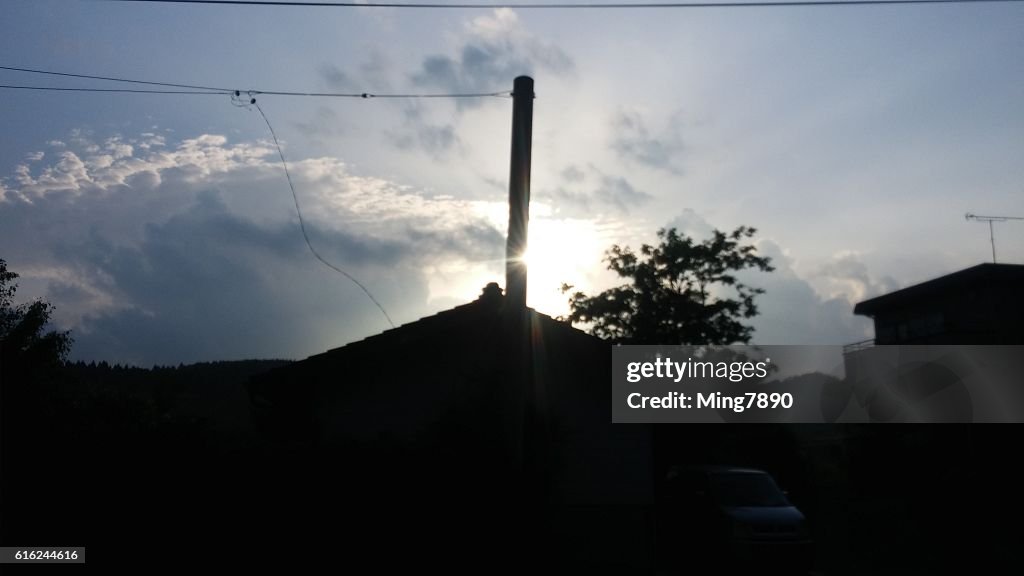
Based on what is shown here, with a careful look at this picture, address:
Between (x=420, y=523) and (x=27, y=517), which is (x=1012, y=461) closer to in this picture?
(x=420, y=523)

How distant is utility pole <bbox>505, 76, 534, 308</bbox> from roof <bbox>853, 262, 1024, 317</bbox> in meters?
26.1

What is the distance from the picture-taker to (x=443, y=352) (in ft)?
43.1

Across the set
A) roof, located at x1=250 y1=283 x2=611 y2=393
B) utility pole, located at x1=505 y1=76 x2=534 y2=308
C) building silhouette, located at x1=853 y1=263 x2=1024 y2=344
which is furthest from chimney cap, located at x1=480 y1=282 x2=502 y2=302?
building silhouette, located at x1=853 y1=263 x2=1024 y2=344

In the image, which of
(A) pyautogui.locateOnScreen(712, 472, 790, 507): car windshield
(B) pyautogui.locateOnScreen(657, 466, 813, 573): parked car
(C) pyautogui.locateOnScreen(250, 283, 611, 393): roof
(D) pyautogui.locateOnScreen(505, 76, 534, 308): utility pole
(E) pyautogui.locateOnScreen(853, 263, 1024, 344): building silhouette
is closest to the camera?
(D) pyautogui.locateOnScreen(505, 76, 534, 308): utility pole

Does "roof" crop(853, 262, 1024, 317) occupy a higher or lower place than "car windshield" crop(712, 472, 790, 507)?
higher

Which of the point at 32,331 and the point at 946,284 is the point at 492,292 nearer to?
the point at 32,331

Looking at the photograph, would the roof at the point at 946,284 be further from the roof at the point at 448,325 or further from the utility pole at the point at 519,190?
the utility pole at the point at 519,190

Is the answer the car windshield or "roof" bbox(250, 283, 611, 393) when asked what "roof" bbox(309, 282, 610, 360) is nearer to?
"roof" bbox(250, 283, 611, 393)

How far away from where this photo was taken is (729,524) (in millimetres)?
13570

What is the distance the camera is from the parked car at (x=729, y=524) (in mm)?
13070

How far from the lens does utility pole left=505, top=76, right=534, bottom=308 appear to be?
877cm

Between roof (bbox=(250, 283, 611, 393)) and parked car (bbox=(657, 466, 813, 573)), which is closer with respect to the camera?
roof (bbox=(250, 283, 611, 393))

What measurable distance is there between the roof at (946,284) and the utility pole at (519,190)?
26.1 meters

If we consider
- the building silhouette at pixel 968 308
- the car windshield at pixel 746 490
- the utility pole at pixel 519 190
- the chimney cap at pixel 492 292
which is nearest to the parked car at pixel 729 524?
the car windshield at pixel 746 490
